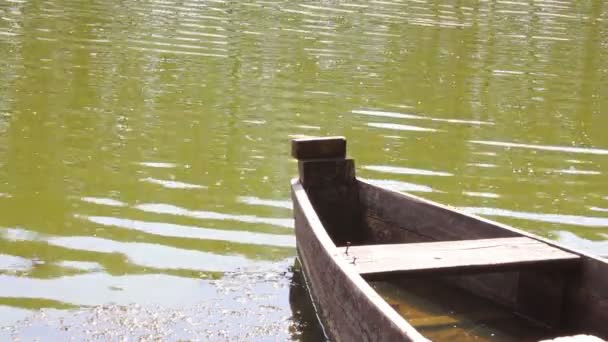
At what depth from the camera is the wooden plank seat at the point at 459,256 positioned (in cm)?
573

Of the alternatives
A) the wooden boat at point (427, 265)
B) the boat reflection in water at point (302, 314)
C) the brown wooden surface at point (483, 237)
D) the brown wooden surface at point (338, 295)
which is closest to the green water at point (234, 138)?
the boat reflection in water at point (302, 314)

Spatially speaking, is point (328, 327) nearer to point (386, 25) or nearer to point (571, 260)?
point (571, 260)

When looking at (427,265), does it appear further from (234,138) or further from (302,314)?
(234,138)

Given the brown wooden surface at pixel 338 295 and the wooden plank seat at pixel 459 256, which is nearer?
the brown wooden surface at pixel 338 295

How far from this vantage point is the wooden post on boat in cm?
742

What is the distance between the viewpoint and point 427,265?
18.8 ft

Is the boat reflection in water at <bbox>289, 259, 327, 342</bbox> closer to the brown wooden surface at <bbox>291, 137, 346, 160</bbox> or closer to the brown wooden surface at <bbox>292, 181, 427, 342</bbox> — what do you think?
the brown wooden surface at <bbox>292, 181, 427, 342</bbox>

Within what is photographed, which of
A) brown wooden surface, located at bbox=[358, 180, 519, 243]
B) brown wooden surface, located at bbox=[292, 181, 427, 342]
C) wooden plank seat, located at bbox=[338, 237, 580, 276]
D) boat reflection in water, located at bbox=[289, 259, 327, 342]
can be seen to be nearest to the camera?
brown wooden surface, located at bbox=[292, 181, 427, 342]

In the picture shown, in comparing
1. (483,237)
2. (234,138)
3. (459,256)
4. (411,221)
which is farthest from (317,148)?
(234,138)

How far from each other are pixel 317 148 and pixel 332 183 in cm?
31

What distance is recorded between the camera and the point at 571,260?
5.86 metres

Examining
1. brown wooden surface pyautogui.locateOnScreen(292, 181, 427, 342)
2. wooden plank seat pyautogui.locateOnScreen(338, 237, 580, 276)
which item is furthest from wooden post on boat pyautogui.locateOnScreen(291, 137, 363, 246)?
wooden plank seat pyautogui.locateOnScreen(338, 237, 580, 276)

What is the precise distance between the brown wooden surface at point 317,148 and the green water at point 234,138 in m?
0.84

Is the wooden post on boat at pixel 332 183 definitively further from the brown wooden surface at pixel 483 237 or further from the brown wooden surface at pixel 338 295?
the brown wooden surface at pixel 338 295
